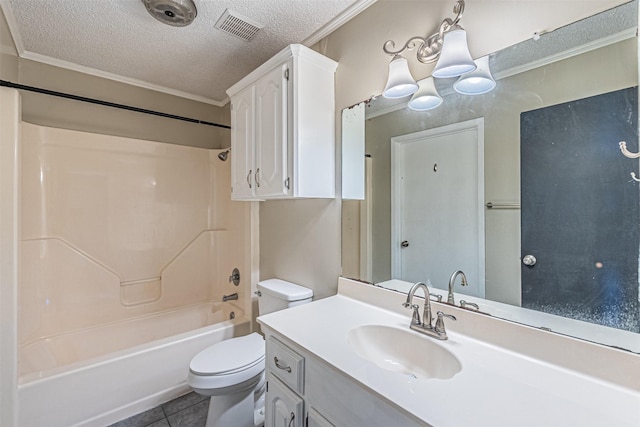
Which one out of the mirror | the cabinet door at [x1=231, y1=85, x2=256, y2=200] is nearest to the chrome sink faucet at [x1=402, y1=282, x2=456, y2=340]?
the mirror

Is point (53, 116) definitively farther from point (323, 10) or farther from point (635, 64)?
point (635, 64)

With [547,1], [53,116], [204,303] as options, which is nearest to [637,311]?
[547,1]

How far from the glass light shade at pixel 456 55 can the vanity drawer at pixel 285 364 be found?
1.22 metres

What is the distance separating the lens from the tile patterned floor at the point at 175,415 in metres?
1.76

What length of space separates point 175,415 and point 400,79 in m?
2.33

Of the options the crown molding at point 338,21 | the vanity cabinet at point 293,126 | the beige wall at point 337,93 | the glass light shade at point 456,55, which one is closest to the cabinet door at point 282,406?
the beige wall at point 337,93

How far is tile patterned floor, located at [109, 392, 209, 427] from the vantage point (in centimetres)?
176

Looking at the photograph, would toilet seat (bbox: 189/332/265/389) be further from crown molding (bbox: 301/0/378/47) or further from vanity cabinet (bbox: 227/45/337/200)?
crown molding (bbox: 301/0/378/47)

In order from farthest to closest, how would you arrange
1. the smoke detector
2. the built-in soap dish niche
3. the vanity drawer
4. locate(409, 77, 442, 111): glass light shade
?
the built-in soap dish niche
the smoke detector
locate(409, 77, 442, 111): glass light shade
the vanity drawer

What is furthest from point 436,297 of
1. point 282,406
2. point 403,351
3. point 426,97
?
point 426,97

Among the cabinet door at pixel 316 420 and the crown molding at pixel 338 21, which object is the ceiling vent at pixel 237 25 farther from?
the cabinet door at pixel 316 420

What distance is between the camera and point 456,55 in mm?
1092

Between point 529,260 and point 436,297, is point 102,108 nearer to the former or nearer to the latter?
point 436,297

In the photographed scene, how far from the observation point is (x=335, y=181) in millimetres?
1670
